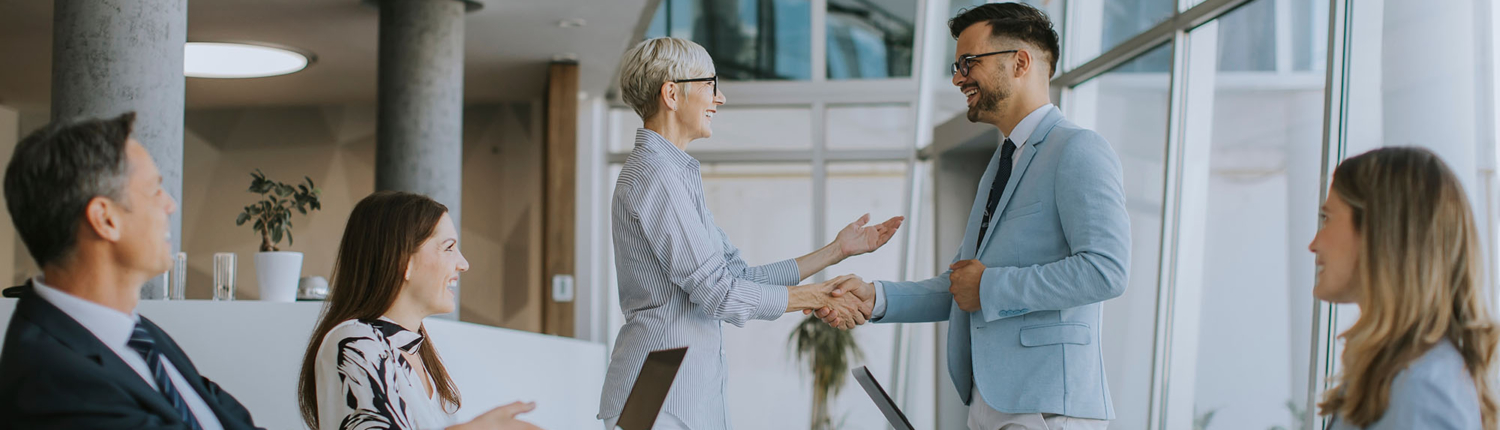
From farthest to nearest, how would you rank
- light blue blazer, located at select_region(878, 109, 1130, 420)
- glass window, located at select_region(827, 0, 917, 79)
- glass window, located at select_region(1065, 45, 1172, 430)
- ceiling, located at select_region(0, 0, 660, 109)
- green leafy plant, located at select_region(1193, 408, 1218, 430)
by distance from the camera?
glass window, located at select_region(827, 0, 917, 79) → ceiling, located at select_region(0, 0, 660, 109) → glass window, located at select_region(1065, 45, 1172, 430) → green leafy plant, located at select_region(1193, 408, 1218, 430) → light blue blazer, located at select_region(878, 109, 1130, 420)

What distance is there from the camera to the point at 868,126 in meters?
8.94

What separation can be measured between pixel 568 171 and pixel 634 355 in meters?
6.09

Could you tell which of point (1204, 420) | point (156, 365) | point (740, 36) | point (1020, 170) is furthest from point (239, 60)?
point (156, 365)

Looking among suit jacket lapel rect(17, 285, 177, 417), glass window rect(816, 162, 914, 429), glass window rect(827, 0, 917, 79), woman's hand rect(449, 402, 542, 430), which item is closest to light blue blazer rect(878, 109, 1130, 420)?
woman's hand rect(449, 402, 542, 430)

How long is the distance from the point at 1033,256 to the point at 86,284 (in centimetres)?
159

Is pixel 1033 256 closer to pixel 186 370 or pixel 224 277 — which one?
pixel 186 370

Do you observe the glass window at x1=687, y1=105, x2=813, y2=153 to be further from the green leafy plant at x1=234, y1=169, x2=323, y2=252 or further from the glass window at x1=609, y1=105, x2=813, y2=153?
the green leafy plant at x1=234, y1=169, x2=323, y2=252

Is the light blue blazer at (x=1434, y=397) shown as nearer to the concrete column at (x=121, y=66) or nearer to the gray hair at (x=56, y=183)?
the gray hair at (x=56, y=183)

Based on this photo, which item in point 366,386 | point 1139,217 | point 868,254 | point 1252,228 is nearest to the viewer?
point 366,386

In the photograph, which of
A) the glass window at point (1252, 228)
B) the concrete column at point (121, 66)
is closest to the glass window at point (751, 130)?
the glass window at point (1252, 228)

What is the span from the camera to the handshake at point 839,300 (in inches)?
96.3

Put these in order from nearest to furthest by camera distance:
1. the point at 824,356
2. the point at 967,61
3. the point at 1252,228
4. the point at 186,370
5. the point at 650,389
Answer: the point at 186,370 < the point at 650,389 < the point at 967,61 < the point at 1252,228 < the point at 824,356

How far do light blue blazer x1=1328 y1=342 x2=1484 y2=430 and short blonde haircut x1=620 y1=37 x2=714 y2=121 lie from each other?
4.46 feet

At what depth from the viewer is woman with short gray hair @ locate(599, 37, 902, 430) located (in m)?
2.10
